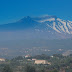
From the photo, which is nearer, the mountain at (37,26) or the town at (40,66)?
the town at (40,66)

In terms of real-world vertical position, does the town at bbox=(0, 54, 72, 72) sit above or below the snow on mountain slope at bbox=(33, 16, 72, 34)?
below

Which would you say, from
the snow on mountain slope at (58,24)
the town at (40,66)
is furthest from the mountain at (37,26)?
the town at (40,66)

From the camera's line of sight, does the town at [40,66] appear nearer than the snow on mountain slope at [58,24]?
Yes

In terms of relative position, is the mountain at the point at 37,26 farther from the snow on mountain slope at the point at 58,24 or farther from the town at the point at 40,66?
the town at the point at 40,66

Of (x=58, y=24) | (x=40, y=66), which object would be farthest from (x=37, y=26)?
(x=40, y=66)

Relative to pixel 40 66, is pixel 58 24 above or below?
above

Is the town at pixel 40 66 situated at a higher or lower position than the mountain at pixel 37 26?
lower

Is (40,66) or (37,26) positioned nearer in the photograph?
(40,66)

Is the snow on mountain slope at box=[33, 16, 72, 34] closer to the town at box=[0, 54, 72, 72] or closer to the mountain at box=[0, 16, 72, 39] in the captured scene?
the mountain at box=[0, 16, 72, 39]

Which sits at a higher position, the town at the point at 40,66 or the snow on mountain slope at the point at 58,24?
the snow on mountain slope at the point at 58,24

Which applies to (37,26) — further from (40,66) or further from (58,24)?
(40,66)

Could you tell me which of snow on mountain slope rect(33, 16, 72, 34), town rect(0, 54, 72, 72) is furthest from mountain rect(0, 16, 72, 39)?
town rect(0, 54, 72, 72)
